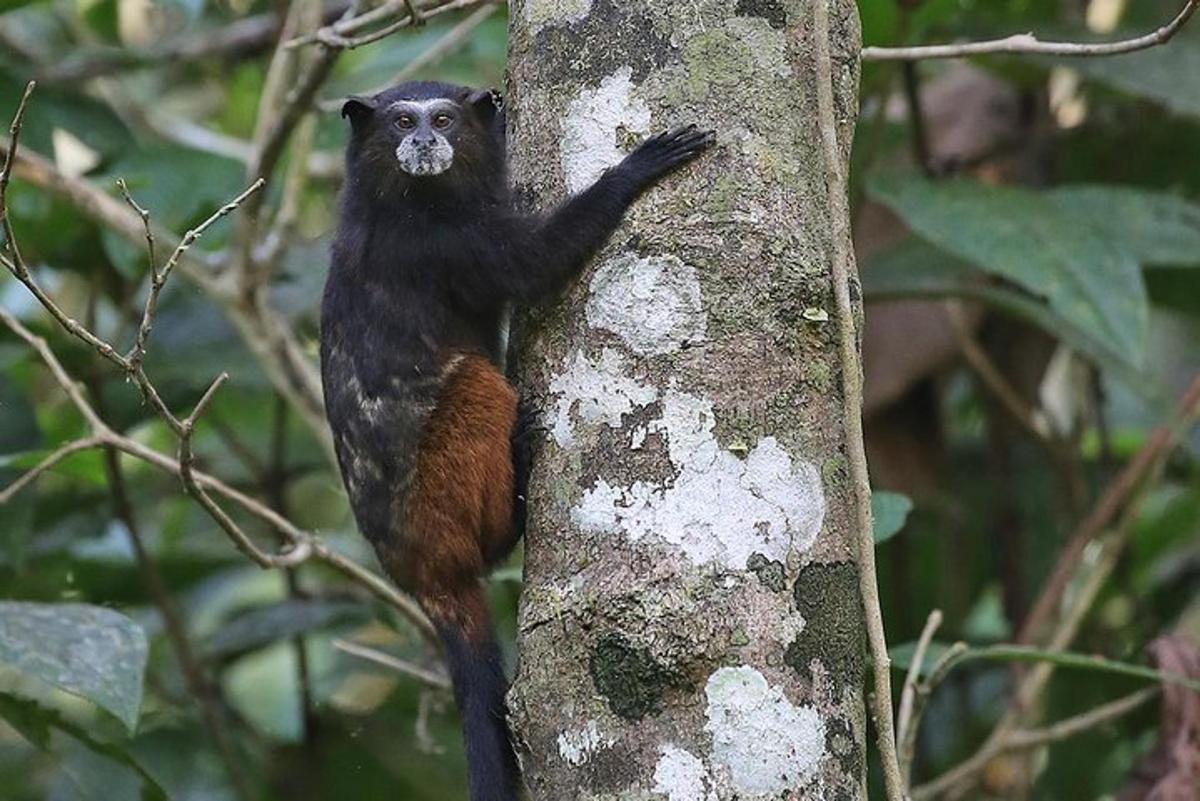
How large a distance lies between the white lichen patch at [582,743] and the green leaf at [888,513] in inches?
38.7

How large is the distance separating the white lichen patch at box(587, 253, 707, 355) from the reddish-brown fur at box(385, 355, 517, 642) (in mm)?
493

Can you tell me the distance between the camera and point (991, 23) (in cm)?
418

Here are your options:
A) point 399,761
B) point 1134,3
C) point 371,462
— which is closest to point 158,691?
point 399,761

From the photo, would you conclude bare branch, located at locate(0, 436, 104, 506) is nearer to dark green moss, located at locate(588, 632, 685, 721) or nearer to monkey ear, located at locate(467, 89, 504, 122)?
monkey ear, located at locate(467, 89, 504, 122)

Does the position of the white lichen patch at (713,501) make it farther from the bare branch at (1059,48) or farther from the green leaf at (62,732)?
the green leaf at (62,732)

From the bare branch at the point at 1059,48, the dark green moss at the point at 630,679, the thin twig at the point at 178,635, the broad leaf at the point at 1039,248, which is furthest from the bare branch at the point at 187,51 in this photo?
the dark green moss at the point at 630,679

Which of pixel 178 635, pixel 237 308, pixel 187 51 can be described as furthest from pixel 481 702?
pixel 187 51

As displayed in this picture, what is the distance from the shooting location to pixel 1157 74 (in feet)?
12.7

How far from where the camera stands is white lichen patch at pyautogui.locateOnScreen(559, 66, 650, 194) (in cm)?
224

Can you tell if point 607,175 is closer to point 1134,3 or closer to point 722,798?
point 722,798

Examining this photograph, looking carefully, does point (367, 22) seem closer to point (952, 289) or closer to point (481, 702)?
point (481, 702)

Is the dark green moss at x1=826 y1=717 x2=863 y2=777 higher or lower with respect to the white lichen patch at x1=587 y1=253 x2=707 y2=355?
lower

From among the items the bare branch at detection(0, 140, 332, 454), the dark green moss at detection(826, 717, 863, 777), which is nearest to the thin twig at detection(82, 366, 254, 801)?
the bare branch at detection(0, 140, 332, 454)

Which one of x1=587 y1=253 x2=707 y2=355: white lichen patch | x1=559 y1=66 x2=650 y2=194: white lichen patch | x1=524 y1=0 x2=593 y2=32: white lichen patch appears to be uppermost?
x1=524 y1=0 x2=593 y2=32: white lichen patch
